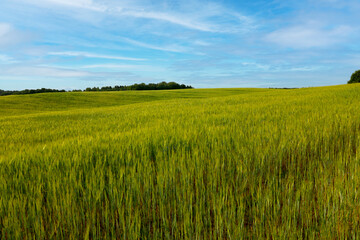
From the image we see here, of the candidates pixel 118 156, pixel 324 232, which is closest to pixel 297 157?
pixel 324 232

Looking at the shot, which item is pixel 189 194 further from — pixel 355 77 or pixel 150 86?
pixel 150 86

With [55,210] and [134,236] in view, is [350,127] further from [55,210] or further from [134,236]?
[55,210]

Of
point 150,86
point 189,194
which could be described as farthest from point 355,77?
point 189,194

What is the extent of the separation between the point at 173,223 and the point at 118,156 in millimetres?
1524

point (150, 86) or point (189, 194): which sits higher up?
point (150, 86)

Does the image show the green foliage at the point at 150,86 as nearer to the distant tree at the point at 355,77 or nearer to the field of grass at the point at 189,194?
the distant tree at the point at 355,77

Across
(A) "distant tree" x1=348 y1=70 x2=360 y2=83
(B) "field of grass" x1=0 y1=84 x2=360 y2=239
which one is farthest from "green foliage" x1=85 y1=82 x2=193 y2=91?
(B) "field of grass" x1=0 y1=84 x2=360 y2=239

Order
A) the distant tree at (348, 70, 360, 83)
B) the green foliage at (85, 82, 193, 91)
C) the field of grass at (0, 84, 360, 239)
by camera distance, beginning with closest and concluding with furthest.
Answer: the field of grass at (0, 84, 360, 239) < the distant tree at (348, 70, 360, 83) < the green foliage at (85, 82, 193, 91)

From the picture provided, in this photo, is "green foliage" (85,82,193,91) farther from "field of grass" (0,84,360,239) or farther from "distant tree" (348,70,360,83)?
"field of grass" (0,84,360,239)

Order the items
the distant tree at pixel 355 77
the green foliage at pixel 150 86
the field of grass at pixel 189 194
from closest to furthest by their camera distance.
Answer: the field of grass at pixel 189 194
the distant tree at pixel 355 77
the green foliage at pixel 150 86

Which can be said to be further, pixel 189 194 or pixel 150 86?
pixel 150 86

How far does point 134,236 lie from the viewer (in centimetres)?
127

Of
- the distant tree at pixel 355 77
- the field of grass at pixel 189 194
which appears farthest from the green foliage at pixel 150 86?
the field of grass at pixel 189 194

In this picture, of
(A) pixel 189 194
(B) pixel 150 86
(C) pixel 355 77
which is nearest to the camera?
(A) pixel 189 194
